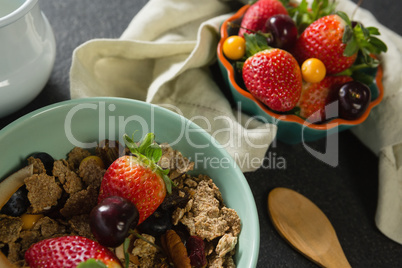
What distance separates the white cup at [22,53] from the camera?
61 cm

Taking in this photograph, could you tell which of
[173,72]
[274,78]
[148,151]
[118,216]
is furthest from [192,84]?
[118,216]

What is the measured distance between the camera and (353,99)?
2.55 ft

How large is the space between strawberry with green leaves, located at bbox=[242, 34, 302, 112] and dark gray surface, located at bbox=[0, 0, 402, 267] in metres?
0.14

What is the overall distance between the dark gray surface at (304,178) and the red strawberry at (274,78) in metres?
0.14

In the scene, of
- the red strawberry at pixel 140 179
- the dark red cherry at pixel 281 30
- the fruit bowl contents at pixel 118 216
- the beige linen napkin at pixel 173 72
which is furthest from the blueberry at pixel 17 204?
the dark red cherry at pixel 281 30

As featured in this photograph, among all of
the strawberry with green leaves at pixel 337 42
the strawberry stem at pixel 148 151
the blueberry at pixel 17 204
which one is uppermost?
the strawberry with green leaves at pixel 337 42

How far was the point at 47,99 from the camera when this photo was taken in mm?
838

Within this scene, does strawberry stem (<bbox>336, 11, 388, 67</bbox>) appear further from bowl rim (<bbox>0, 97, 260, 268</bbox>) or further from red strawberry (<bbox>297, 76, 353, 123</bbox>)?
bowl rim (<bbox>0, 97, 260, 268</bbox>)

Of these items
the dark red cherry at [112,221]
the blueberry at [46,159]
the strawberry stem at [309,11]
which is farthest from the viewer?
the strawberry stem at [309,11]

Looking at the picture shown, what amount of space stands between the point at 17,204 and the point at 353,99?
23.0 inches

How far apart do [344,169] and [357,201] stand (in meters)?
0.07

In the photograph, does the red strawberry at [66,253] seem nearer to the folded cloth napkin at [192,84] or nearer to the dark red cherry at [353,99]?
the folded cloth napkin at [192,84]

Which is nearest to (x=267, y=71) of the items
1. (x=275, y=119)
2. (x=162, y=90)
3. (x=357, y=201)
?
(x=275, y=119)

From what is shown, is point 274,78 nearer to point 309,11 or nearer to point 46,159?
point 309,11
